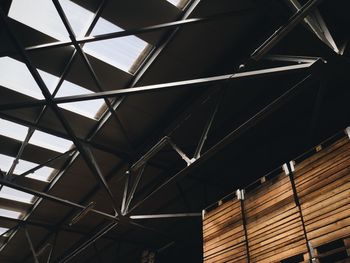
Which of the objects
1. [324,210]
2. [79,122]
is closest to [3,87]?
[79,122]

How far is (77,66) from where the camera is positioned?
7531 millimetres

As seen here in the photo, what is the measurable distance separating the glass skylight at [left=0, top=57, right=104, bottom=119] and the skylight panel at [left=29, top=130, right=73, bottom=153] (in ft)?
5.16

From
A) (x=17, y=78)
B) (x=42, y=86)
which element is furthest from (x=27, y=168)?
(x=42, y=86)

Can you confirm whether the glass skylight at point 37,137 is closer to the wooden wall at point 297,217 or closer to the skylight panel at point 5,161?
the skylight panel at point 5,161

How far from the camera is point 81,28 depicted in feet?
23.1

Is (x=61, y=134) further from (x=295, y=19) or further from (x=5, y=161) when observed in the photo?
(x=295, y=19)

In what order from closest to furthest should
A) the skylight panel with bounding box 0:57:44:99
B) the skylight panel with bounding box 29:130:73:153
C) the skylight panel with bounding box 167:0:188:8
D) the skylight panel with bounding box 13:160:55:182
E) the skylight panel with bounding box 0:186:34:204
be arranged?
the skylight panel with bounding box 167:0:188:8 → the skylight panel with bounding box 0:57:44:99 → the skylight panel with bounding box 29:130:73:153 → the skylight panel with bounding box 13:160:55:182 → the skylight panel with bounding box 0:186:34:204

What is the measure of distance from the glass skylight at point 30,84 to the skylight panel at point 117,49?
1178 millimetres

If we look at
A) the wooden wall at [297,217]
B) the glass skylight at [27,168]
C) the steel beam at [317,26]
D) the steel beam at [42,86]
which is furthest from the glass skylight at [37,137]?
the steel beam at [317,26]

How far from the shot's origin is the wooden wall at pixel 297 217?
4.71m

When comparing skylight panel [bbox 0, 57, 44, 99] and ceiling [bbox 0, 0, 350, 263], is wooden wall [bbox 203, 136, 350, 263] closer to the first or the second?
ceiling [bbox 0, 0, 350, 263]

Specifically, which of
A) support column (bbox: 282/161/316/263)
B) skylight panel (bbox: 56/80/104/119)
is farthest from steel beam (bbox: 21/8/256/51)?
support column (bbox: 282/161/316/263)

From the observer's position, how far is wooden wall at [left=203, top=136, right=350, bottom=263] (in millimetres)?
4707

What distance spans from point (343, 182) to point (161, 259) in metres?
10.6
